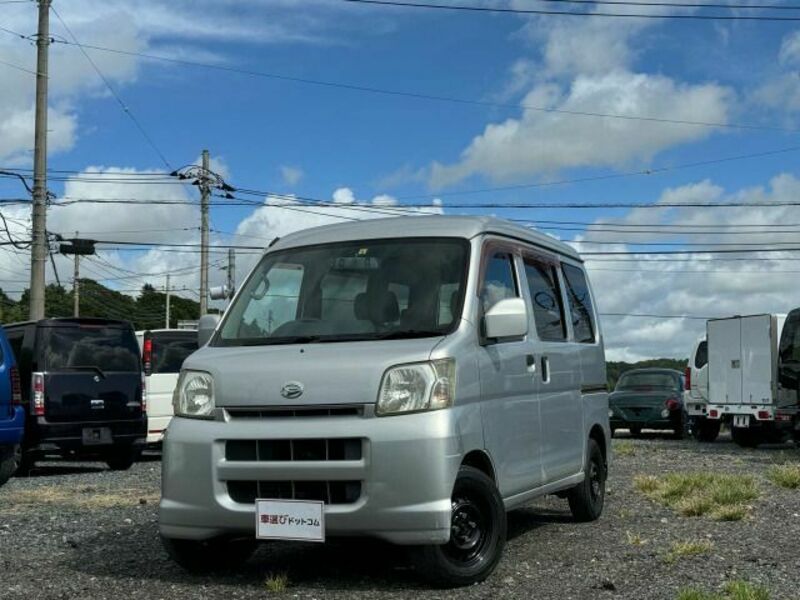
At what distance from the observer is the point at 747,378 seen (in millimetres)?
18828

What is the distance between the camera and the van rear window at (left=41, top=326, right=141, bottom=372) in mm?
12164

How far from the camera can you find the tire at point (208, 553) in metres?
5.57

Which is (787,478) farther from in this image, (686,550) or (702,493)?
(686,550)

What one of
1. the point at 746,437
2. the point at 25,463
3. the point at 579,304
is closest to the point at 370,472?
the point at 579,304

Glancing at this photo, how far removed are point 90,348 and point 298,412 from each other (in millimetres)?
8208

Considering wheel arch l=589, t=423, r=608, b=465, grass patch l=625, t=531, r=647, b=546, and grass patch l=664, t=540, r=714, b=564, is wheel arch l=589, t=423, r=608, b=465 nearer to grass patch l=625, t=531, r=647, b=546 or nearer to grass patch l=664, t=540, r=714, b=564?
grass patch l=625, t=531, r=647, b=546

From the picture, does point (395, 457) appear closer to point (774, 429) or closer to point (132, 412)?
point (132, 412)

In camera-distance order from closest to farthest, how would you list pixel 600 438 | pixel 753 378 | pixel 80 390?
pixel 600 438
pixel 80 390
pixel 753 378

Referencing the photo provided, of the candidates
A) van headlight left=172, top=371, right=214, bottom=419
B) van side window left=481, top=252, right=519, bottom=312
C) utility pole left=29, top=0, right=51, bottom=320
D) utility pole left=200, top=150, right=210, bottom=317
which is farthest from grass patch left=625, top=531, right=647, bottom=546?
utility pole left=200, top=150, right=210, bottom=317

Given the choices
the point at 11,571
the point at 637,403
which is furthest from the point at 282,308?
the point at 637,403

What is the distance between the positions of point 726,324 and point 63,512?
1488cm

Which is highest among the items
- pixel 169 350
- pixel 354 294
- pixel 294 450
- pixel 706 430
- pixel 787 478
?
pixel 354 294

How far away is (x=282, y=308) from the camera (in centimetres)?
595

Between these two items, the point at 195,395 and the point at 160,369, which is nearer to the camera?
the point at 195,395
